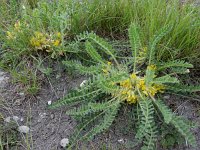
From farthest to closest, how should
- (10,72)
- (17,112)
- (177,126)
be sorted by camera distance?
1. (10,72)
2. (17,112)
3. (177,126)

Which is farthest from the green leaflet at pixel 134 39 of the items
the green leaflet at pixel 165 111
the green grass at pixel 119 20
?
the green leaflet at pixel 165 111

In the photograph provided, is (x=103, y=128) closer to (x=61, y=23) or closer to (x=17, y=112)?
(x=17, y=112)

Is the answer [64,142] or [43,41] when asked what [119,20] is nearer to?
[43,41]

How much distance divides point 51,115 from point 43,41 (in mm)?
448

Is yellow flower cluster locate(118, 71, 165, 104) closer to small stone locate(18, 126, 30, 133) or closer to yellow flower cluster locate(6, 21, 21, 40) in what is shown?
small stone locate(18, 126, 30, 133)

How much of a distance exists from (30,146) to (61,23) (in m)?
0.69

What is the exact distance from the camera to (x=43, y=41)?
2.23 meters

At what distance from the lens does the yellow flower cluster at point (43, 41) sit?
222 cm

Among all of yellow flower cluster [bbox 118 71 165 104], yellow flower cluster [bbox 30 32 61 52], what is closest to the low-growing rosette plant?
yellow flower cluster [bbox 118 71 165 104]

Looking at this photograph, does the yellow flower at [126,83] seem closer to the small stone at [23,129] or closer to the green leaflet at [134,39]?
the green leaflet at [134,39]

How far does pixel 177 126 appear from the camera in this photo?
69.9 inches

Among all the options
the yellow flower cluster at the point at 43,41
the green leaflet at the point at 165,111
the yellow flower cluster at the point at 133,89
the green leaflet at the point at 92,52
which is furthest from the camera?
the yellow flower cluster at the point at 43,41

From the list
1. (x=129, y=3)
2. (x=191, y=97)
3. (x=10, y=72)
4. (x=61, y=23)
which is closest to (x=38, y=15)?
(x=61, y=23)

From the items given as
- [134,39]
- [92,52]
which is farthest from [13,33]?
[134,39]
